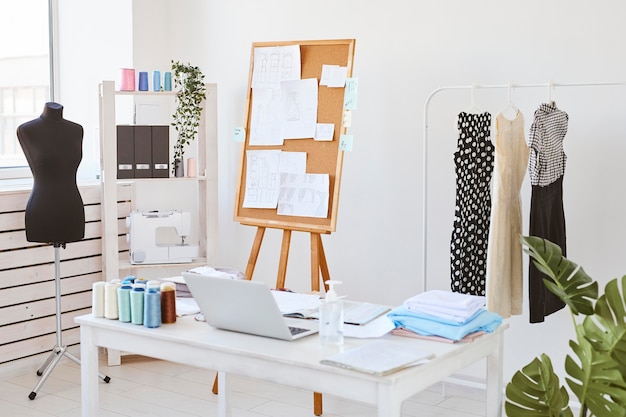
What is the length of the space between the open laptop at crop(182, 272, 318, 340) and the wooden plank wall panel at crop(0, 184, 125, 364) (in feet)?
7.45

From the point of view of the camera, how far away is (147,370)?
466 cm

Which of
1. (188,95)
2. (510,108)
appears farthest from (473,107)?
(188,95)

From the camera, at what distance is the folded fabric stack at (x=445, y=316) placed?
2.49m

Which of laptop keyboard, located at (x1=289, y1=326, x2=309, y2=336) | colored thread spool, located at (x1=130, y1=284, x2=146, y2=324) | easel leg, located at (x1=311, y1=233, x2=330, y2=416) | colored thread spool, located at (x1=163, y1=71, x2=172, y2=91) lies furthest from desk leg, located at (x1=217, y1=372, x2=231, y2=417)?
colored thread spool, located at (x1=163, y1=71, x2=172, y2=91)

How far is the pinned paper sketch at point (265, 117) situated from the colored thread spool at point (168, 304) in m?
1.62

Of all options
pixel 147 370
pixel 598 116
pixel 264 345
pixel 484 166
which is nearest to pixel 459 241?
pixel 484 166

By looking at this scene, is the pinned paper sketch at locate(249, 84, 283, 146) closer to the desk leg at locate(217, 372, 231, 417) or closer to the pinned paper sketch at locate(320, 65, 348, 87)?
the pinned paper sketch at locate(320, 65, 348, 87)

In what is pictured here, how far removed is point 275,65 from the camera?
420 cm

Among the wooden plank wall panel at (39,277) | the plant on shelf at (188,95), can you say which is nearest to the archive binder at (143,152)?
the plant on shelf at (188,95)

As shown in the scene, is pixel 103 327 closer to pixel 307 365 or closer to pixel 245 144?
pixel 307 365

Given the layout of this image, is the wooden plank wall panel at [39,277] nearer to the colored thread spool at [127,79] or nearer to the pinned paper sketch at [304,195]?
the colored thread spool at [127,79]

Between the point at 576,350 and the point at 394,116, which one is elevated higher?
the point at 394,116

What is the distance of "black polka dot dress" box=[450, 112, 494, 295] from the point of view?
12.4ft

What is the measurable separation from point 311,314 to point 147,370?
2.18 m
